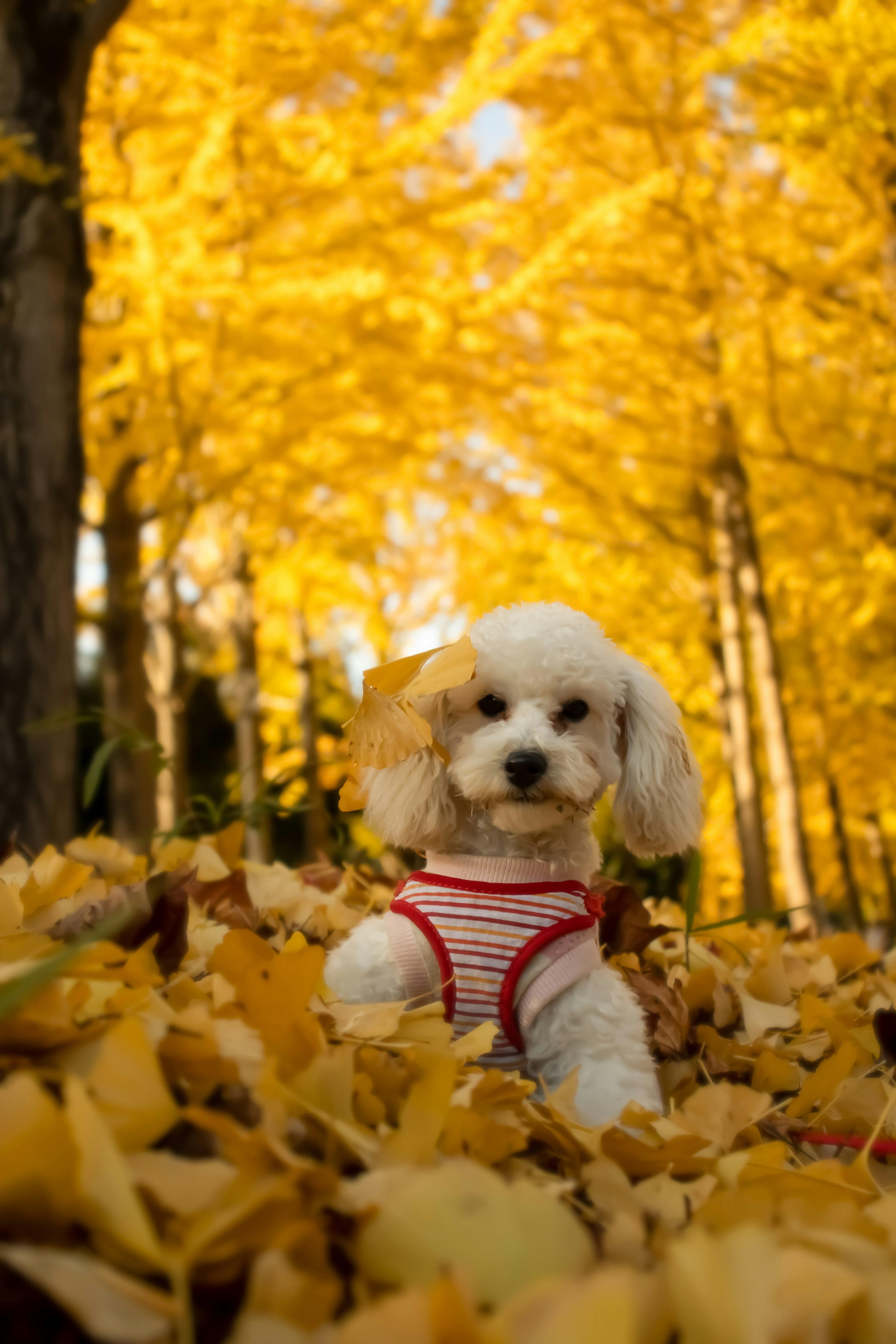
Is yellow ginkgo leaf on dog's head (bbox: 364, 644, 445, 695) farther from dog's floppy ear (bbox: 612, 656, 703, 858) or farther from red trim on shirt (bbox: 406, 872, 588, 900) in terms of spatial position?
dog's floppy ear (bbox: 612, 656, 703, 858)

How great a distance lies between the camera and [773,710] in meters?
7.06

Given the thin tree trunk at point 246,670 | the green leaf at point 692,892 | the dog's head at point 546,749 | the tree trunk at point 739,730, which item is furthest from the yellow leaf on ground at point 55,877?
the thin tree trunk at point 246,670

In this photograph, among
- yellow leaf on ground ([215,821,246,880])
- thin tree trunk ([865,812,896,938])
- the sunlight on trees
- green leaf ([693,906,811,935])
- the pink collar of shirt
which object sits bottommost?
thin tree trunk ([865,812,896,938])

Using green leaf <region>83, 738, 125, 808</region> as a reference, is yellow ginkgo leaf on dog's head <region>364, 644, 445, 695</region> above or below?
above

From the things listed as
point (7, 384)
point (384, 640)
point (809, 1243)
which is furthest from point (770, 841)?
point (809, 1243)

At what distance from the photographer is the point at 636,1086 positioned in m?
1.30

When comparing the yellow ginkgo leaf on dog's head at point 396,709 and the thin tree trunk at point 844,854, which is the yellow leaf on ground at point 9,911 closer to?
the yellow ginkgo leaf on dog's head at point 396,709

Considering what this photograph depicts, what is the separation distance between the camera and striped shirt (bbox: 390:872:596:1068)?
1.41m

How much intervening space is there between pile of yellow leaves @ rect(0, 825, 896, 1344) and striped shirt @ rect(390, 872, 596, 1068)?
1.12 ft

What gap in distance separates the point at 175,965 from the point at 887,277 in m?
5.91

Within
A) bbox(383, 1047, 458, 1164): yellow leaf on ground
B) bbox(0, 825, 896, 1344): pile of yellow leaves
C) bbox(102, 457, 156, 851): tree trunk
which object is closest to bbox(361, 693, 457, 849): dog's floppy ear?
bbox(0, 825, 896, 1344): pile of yellow leaves

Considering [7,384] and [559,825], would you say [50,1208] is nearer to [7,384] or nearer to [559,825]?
[559,825]

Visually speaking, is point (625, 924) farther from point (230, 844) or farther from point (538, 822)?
point (230, 844)

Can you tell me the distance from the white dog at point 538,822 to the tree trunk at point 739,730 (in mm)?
5775
